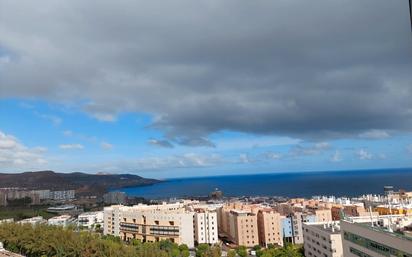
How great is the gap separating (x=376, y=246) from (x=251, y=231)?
11026mm

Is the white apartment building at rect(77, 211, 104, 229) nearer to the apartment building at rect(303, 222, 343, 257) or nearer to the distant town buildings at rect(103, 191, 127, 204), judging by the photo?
the distant town buildings at rect(103, 191, 127, 204)

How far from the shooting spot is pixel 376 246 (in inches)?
354

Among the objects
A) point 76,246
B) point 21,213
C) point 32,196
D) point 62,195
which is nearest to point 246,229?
point 76,246

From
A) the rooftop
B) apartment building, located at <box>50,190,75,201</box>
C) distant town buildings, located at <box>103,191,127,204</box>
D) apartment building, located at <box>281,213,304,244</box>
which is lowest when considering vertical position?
apartment building, located at <box>281,213,304,244</box>

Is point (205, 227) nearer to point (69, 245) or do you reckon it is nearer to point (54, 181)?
point (69, 245)

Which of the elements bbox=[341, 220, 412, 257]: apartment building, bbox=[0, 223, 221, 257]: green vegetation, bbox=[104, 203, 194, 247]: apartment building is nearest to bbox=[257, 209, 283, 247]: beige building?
bbox=[104, 203, 194, 247]: apartment building

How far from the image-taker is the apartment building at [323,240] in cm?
1228

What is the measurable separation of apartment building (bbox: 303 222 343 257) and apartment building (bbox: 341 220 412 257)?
5.64 ft

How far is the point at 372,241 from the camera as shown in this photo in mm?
9141

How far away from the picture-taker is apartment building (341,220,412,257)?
812 centimetres

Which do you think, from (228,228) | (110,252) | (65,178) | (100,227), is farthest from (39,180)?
(110,252)

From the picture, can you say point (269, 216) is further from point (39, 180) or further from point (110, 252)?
point (39, 180)

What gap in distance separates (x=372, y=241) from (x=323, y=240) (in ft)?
13.3

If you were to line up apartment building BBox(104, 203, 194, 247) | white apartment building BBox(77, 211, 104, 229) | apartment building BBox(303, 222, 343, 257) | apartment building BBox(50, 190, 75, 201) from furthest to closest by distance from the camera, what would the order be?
apartment building BBox(50, 190, 75, 201)
white apartment building BBox(77, 211, 104, 229)
apartment building BBox(104, 203, 194, 247)
apartment building BBox(303, 222, 343, 257)
